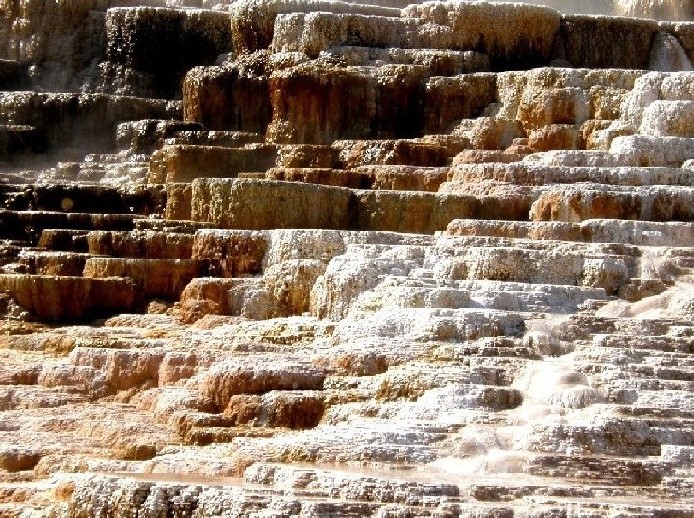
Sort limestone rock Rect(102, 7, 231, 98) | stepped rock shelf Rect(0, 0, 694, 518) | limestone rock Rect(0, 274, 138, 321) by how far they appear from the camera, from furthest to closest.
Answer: limestone rock Rect(102, 7, 231, 98) → limestone rock Rect(0, 274, 138, 321) → stepped rock shelf Rect(0, 0, 694, 518)

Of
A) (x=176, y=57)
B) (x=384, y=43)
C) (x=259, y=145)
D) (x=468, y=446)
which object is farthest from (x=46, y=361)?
(x=176, y=57)

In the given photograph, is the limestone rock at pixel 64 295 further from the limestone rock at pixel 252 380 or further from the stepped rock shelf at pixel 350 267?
the limestone rock at pixel 252 380

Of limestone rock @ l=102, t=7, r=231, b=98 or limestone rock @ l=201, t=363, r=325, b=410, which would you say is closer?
limestone rock @ l=201, t=363, r=325, b=410

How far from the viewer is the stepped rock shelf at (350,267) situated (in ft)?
37.6

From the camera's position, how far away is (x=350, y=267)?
50.9 ft

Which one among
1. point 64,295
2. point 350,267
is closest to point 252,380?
point 350,267

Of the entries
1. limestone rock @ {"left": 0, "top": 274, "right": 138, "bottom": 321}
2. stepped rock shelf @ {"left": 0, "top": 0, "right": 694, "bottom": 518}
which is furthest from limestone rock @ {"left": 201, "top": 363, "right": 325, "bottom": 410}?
limestone rock @ {"left": 0, "top": 274, "right": 138, "bottom": 321}

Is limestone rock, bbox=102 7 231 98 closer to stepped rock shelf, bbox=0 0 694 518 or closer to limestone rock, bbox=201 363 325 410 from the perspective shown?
stepped rock shelf, bbox=0 0 694 518

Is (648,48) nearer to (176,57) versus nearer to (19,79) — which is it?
(176,57)

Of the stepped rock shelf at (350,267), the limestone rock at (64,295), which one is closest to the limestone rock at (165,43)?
the stepped rock shelf at (350,267)

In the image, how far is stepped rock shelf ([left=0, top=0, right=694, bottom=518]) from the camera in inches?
452

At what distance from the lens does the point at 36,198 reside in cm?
1986

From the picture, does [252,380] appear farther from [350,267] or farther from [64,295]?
[64,295]

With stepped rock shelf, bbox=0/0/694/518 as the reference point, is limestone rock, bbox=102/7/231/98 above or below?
above
